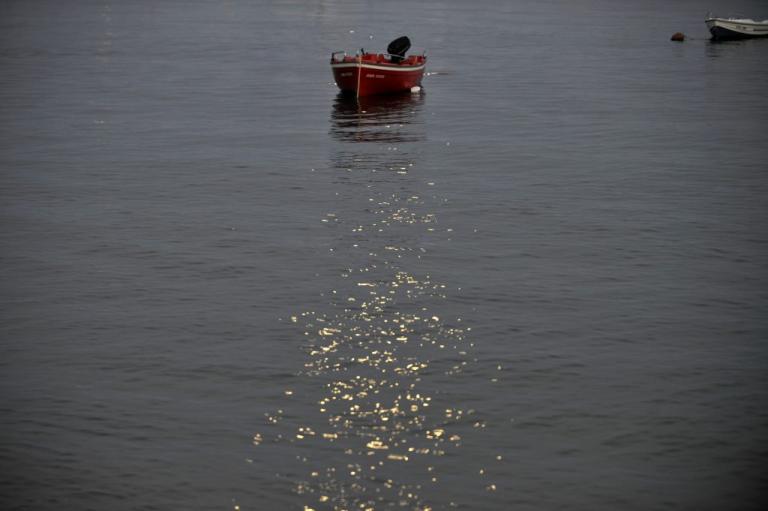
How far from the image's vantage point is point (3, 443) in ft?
96.0

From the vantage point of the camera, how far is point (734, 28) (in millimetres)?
157125

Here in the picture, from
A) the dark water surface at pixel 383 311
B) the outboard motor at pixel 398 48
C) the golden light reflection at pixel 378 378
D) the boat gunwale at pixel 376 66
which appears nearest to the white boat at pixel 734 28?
the outboard motor at pixel 398 48

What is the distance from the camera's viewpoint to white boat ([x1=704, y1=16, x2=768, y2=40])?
156 metres

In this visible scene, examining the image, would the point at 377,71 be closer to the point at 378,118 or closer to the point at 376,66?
the point at 376,66

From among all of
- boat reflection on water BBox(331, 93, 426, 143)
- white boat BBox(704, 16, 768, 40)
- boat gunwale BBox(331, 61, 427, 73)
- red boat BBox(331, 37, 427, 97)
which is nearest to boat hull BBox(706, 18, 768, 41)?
white boat BBox(704, 16, 768, 40)

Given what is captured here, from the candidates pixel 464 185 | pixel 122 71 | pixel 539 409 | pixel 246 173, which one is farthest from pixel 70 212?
pixel 122 71

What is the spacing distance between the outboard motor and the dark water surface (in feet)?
28.2

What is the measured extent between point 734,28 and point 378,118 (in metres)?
88.9

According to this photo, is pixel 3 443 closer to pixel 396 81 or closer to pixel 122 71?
pixel 396 81

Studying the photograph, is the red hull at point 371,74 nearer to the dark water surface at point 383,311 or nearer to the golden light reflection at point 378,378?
the dark water surface at point 383,311

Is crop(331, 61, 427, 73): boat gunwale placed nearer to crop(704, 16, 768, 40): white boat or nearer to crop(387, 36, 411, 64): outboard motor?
crop(387, 36, 411, 64): outboard motor

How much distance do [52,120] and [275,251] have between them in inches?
1609

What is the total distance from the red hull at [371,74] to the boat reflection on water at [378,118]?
3.30ft

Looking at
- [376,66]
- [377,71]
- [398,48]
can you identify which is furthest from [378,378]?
[398,48]
